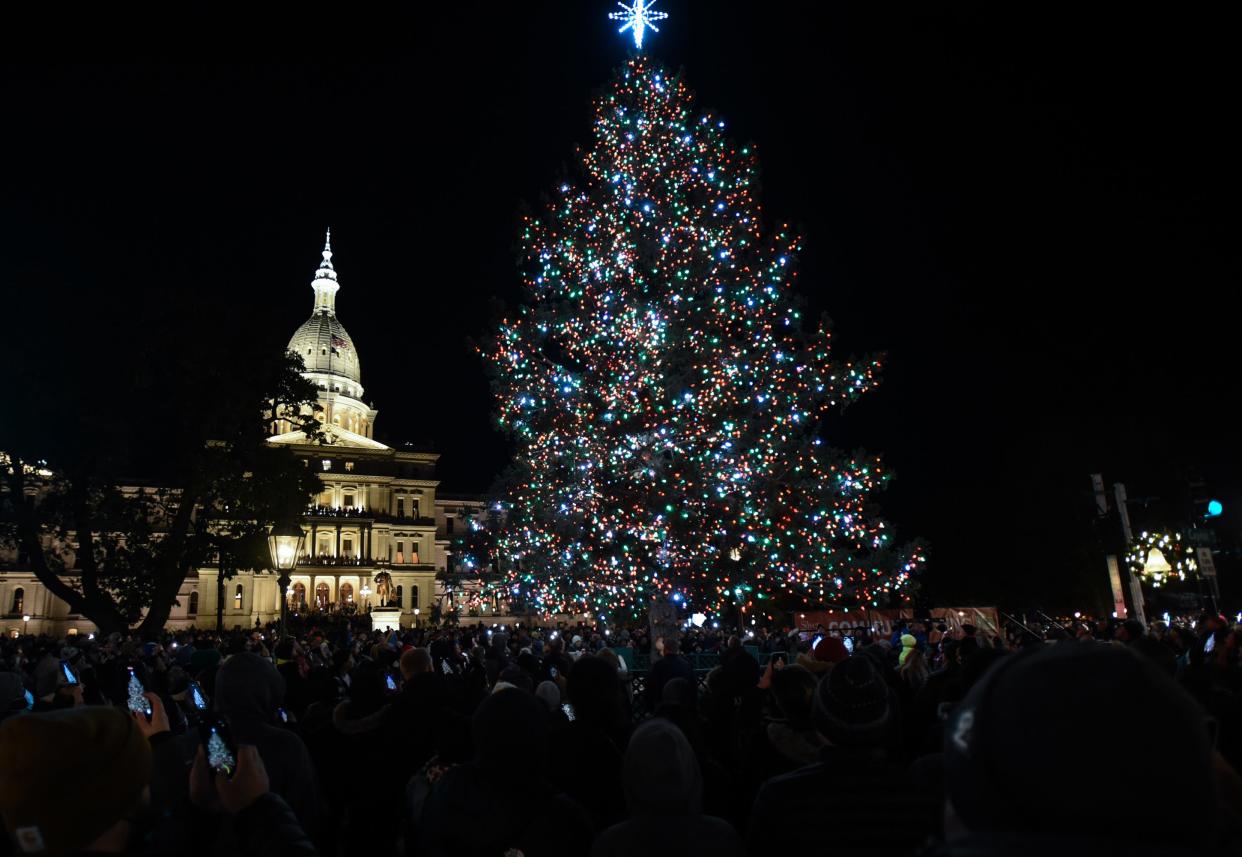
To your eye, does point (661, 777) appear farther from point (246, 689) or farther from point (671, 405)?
point (671, 405)

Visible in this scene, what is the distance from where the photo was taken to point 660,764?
2.97 metres

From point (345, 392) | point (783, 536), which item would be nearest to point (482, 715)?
point (783, 536)

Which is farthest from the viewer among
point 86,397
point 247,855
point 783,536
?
point 86,397

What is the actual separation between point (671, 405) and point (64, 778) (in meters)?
16.2

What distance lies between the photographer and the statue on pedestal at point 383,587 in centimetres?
7850

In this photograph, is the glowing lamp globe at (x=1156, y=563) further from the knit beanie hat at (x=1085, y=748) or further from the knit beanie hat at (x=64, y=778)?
the knit beanie hat at (x=64, y=778)

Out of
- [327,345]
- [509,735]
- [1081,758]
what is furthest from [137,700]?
[327,345]

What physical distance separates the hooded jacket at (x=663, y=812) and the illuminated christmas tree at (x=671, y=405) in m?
14.2

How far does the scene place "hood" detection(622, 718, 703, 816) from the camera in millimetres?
2955

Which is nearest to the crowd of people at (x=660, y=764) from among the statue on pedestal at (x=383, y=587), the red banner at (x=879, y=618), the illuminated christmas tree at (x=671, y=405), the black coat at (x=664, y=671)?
the black coat at (x=664, y=671)

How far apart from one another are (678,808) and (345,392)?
327 feet

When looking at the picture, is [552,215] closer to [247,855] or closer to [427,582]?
[247,855]

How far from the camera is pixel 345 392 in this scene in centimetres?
9700

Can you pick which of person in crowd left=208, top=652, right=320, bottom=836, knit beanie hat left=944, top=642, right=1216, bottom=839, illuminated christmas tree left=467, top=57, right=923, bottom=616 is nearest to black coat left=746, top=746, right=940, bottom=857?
knit beanie hat left=944, top=642, right=1216, bottom=839
